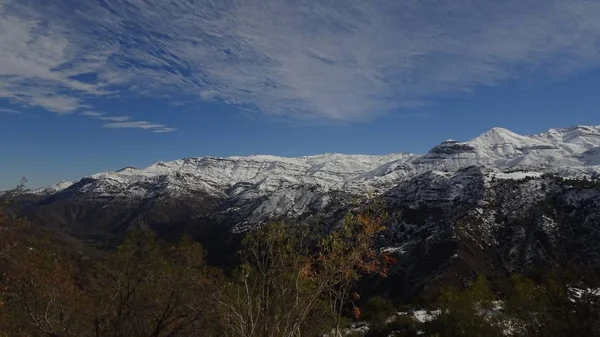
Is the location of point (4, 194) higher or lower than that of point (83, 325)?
higher

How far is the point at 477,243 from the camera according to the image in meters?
152

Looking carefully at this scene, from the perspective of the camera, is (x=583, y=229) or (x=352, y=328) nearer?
(x=352, y=328)

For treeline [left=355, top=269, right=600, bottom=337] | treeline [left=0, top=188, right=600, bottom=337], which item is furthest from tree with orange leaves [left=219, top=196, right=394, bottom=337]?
treeline [left=355, top=269, right=600, bottom=337]

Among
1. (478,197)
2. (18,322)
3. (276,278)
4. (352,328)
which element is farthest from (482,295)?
(478,197)

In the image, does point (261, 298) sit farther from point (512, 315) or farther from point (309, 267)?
point (512, 315)

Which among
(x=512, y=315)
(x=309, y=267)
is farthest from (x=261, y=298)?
(x=512, y=315)

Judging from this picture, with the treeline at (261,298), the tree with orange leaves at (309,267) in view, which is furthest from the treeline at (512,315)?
the tree with orange leaves at (309,267)

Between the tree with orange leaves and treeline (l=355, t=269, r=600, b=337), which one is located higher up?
the tree with orange leaves

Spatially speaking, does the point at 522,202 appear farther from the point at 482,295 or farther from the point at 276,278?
the point at 276,278

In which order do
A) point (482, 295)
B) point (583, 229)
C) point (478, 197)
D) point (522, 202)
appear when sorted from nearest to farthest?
point (482, 295) < point (583, 229) < point (522, 202) < point (478, 197)

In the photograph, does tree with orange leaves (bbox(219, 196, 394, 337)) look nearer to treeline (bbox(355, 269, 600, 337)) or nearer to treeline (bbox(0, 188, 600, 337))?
treeline (bbox(0, 188, 600, 337))

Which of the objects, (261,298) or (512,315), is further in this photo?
(512,315)

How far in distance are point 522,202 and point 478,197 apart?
65.2ft

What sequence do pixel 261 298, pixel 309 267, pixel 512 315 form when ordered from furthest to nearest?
pixel 512 315
pixel 261 298
pixel 309 267
